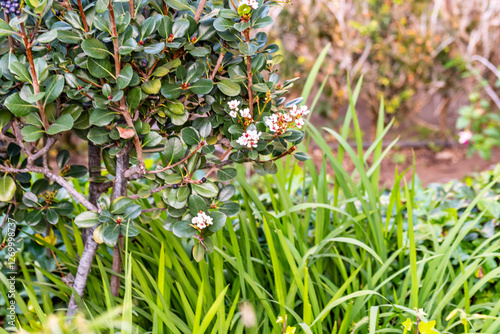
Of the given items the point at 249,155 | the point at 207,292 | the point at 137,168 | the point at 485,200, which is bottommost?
the point at 207,292

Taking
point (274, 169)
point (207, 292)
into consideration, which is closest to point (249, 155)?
point (274, 169)

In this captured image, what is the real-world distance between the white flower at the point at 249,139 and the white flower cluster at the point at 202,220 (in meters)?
0.19

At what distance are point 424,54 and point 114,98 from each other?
13.0 feet

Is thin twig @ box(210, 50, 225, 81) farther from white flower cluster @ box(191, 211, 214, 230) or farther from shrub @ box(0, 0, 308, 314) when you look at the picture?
white flower cluster @ box(191, 211, 214, 230)

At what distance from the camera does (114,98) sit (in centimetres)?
87

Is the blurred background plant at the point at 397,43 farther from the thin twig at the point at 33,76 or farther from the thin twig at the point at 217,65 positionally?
the thin twig at the point at 33,76

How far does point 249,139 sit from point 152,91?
0.78 ft

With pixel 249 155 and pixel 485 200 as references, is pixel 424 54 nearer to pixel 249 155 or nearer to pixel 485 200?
pixel 485 200

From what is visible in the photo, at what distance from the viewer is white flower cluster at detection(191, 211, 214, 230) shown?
3.08ft

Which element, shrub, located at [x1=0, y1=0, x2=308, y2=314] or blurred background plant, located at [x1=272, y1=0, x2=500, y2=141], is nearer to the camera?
shrub, located at [x1=0, y1=0, x2=308, y2=314]

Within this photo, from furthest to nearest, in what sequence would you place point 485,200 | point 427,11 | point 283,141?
point 427,11 → point 485,200 → point 283,141

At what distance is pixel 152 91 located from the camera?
0.90m

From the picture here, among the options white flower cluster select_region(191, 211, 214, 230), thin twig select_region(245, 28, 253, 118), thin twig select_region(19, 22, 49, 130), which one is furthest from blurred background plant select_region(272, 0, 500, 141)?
thin twig select_region(19, 22, 49, 130)

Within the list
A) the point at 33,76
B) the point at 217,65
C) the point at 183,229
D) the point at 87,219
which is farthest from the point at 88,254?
the point at 217,65
